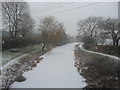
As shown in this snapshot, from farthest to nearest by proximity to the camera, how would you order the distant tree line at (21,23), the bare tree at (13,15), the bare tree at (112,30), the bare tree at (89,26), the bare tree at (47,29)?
the bare tree at (89,26) < the bare tree at (112,30) < the bare tree at (13,15) < the distant tree line at (21,23) < the bare tree at (47,29)

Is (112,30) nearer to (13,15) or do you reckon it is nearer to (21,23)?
(21,23)

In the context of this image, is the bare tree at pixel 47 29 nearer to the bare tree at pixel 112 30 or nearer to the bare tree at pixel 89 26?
the bare tree at pixel 112 30

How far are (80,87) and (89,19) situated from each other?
200 feet

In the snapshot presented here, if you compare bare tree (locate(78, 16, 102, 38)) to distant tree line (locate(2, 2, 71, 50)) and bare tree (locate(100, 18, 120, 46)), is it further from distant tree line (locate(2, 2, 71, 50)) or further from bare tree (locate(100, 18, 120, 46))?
Result: distant tree line (locate(2, 2, 71, 50))

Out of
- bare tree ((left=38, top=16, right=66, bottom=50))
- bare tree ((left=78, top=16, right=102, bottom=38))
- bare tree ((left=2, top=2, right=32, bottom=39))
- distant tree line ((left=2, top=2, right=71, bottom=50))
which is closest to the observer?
bare tree ((left=38, top=16, right=66, bottom=50))

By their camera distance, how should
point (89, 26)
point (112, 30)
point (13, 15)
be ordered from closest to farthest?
point (13, 15) < point (112, 30) < point (89, 26)

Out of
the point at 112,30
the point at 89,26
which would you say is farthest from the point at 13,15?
the point at 89,26

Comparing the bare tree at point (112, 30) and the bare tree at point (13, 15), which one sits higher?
the bare tree at point (13, 15)

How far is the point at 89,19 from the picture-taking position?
7019 cm

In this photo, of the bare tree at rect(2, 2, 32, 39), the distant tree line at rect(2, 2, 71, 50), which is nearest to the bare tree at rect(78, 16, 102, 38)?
the distant tree line at rect(2, 2, 71, 50)

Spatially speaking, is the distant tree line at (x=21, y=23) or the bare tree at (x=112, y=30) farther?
the bare tree at (x=112, y=30)

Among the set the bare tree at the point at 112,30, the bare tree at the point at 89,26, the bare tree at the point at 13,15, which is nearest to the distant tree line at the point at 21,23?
the bare tree at the point at 13,15

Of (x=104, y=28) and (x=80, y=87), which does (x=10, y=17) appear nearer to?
(x=104, y=28)

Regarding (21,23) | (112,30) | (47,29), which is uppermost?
(21,23)
